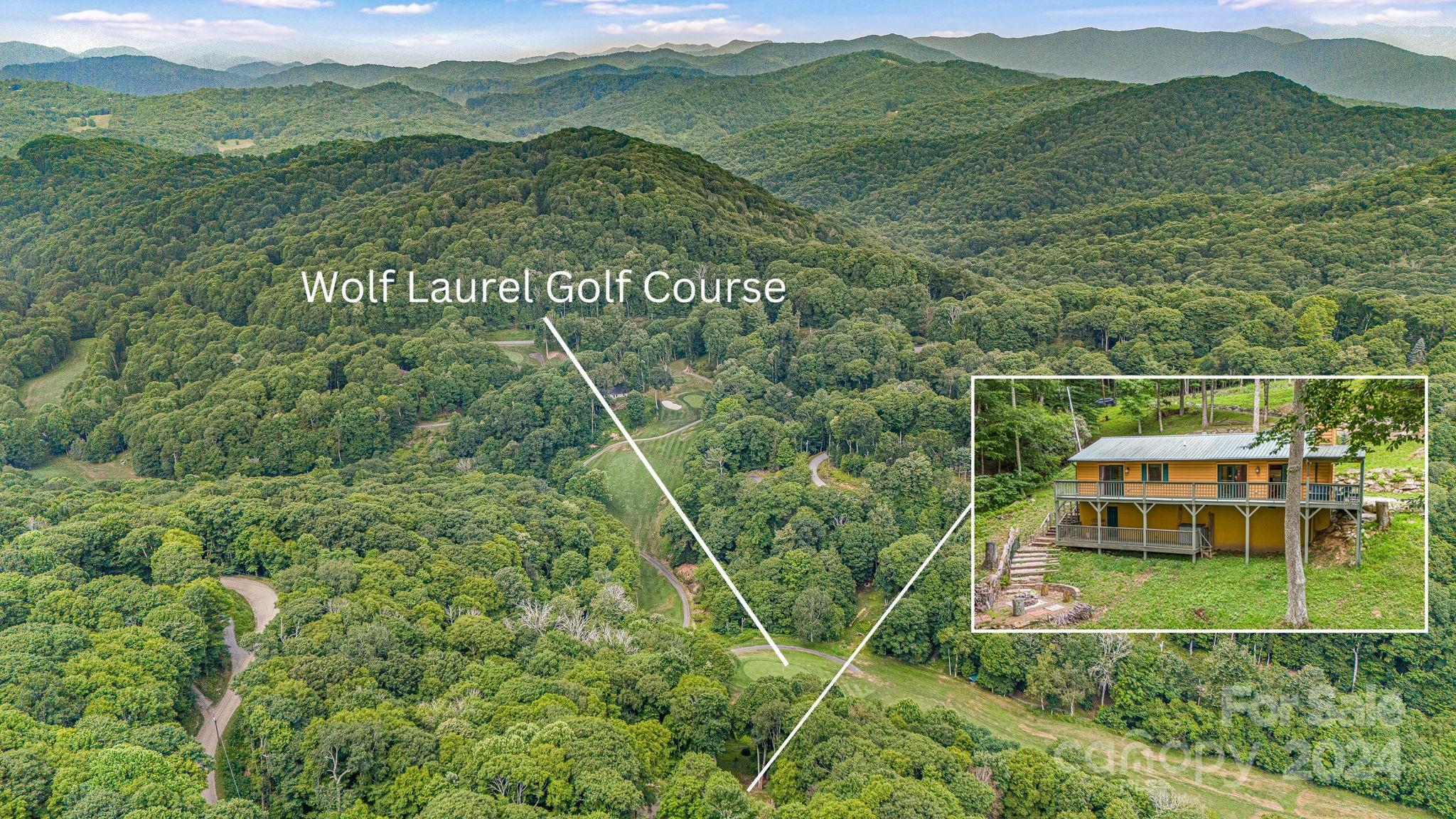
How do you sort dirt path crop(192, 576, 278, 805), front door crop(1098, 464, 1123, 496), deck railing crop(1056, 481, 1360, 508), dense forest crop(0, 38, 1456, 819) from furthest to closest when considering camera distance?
dirt path crop(192, 576, 278, 805), dense forest crop(0, 38, 1456, 819), front door crop(1098, 464, 1123, 496), deck railing crop(1056, 481, 1360, 508)

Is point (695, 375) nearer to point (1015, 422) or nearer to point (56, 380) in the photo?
point (56, 380)

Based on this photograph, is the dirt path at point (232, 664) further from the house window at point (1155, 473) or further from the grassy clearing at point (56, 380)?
the grassy clearing at point (56, 380)

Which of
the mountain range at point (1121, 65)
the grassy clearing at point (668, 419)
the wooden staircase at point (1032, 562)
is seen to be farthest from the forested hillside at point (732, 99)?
the wooden staircase at point (1032, 562)

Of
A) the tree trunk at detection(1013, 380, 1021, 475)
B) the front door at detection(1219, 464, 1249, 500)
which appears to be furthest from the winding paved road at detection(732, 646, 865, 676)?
the front door at detection(1219, 464, 1249, 500)

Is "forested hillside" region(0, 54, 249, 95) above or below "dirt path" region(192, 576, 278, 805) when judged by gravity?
above

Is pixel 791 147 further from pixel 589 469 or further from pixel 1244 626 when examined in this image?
pixel 1244 626

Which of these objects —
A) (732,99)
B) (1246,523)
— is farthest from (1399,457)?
(732,99)

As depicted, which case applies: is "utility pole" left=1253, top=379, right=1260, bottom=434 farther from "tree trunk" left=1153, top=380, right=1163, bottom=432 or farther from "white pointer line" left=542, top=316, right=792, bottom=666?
"white pointer line" left=542, top=316, right=792, bottom=666
